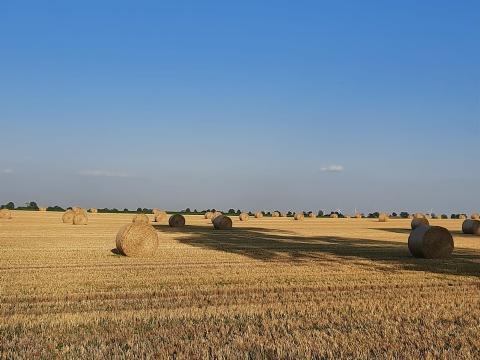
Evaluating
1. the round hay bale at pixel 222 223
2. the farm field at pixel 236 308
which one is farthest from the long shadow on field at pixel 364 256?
the round hay bale at pixel 222 223

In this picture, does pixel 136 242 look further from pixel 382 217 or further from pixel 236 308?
pixel 382 217

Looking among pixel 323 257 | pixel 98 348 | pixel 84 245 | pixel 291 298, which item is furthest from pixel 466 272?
pixel 84 245

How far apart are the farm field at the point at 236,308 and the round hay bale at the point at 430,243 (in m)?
1.82

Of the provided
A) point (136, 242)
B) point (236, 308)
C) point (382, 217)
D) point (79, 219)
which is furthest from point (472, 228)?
point (236, 308)

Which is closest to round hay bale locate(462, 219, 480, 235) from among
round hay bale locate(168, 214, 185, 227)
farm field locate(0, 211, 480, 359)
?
farm field locate(0, 211, 480, 359)

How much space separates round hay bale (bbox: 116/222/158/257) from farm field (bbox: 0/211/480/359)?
3.38 feet

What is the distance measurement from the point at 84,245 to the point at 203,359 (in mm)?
15620

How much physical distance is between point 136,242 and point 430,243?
34.1ft

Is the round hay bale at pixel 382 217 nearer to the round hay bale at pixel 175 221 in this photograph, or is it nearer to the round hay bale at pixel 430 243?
the round hay bale at pixel 175 221

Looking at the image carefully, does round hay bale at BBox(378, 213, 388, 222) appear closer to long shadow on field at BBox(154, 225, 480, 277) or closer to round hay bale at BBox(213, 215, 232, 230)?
round hay bale at BBox(213, 215, 232, 230)

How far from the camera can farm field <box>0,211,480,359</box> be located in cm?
638

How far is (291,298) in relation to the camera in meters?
Result: 9.77

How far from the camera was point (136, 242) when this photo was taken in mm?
17359

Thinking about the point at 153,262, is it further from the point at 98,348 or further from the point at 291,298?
the point at 98,348
